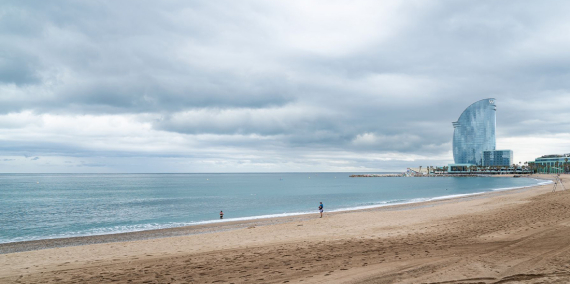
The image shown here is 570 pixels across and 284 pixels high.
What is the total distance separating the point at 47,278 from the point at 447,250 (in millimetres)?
14877

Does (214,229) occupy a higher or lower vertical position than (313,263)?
lower

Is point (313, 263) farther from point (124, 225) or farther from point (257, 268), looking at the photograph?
point (124, 225)

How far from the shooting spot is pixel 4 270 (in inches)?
536

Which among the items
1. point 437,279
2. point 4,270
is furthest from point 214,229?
point 437,279

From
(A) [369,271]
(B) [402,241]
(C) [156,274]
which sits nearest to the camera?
(A) [369,271]

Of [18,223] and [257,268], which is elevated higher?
[257,268]

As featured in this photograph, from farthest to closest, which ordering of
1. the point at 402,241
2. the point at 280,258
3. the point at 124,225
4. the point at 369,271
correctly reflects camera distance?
the point at 124,225 < the point at 402,241 < the point at 280,258 < the point at 369,271

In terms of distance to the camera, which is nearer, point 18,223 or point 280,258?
point 280,258

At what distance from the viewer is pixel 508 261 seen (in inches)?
429

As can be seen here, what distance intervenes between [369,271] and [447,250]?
184 inches

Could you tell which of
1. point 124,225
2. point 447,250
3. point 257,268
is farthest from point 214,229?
point 447,250

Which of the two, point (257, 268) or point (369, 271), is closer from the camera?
point (369, 271)

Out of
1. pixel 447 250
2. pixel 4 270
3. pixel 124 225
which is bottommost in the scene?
pixel 124 225

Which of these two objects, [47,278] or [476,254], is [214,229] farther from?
[476,254]
